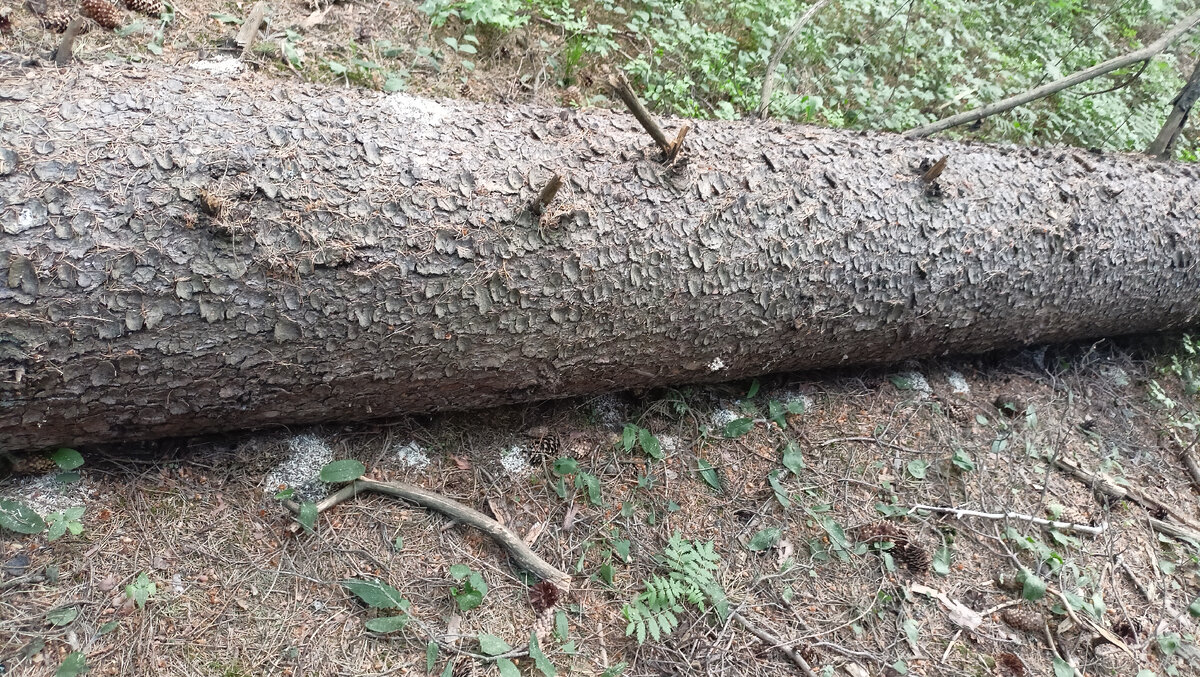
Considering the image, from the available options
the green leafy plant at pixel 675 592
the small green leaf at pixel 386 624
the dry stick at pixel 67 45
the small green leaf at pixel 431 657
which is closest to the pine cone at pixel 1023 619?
the green leafy plant at pixel 675 592

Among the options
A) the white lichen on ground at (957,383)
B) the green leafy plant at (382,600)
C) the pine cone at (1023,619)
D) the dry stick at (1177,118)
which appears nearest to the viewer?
the green leafy plant at (382,600)

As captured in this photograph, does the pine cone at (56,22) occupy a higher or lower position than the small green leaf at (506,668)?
higher

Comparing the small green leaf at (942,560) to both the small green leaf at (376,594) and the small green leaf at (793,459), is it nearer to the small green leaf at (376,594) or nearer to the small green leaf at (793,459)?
the small green leaf at (793,459)

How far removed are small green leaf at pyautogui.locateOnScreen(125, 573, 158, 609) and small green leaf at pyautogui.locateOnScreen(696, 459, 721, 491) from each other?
67.5 inches

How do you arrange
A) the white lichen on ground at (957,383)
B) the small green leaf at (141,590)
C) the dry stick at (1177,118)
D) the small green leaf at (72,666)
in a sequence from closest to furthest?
the small green leaf at (72,666) → the small green leaf at (141,590) → the white lichen on ground at (957,383) → the dry stick at (1177,118)

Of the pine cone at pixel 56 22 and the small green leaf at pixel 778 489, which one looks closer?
the small green leaf at pixel 778 489

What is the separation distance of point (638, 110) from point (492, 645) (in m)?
1.62

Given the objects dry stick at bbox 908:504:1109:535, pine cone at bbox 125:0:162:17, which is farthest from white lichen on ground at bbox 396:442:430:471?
pine cone at bbox 125:0:162:17

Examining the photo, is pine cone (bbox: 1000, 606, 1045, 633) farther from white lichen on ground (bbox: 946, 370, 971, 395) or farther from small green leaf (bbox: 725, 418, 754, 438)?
small green leaf (bbox: 725, 418, 754, 438)

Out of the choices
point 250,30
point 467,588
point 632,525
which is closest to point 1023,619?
→ point 632,525

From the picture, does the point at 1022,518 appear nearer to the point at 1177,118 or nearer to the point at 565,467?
the point at 565,467

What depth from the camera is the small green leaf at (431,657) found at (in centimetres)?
179

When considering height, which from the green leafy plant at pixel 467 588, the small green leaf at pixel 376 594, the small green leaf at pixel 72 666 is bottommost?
the green leafy plant at pixel 467 588

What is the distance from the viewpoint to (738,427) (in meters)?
2.51
